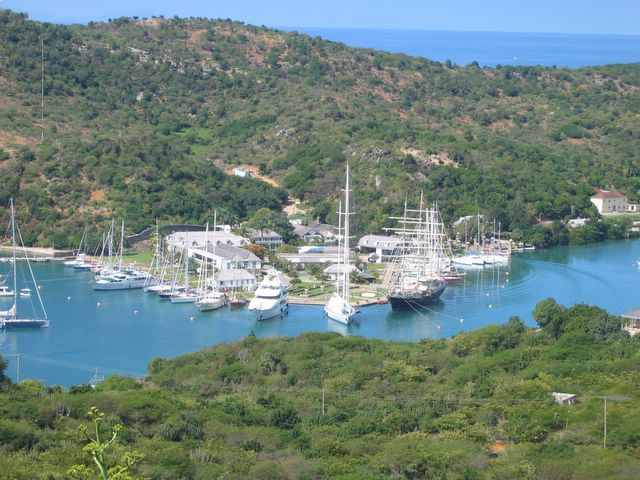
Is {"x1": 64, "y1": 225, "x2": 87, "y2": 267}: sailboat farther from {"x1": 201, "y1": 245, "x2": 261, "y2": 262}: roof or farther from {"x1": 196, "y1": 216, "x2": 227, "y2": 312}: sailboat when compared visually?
{"x1": 196, "y1": 216, "x2": 227, "y2": 312}: sailboat

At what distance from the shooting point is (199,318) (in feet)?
86.6

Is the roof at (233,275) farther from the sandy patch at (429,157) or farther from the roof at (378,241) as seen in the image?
the sandy patch at (429,157)

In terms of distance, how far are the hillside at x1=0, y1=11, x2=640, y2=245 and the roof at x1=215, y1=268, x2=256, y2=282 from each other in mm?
Result: 6400

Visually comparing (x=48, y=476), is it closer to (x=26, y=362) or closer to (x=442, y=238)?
(x=26, y=362)

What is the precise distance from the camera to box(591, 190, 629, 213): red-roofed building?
135 feet

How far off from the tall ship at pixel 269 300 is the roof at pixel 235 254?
2991 millimetres

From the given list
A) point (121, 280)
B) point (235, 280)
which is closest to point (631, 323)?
point (235, 280)

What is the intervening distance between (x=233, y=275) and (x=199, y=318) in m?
2.57

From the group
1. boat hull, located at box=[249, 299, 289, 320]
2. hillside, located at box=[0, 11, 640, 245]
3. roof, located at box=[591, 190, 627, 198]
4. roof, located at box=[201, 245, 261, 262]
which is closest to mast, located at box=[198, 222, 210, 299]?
roof, located at box=[201, 245, 261, 262]

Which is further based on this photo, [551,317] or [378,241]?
[378,241]

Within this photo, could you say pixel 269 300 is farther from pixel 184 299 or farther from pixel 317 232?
pixel 317 232

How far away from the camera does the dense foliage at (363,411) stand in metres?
13.6

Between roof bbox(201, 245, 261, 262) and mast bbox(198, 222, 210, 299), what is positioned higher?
roof bbox(201, 245, 261, 262)

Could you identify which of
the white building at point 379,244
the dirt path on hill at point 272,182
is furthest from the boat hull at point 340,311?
the dirt path on hill at point 272,182
